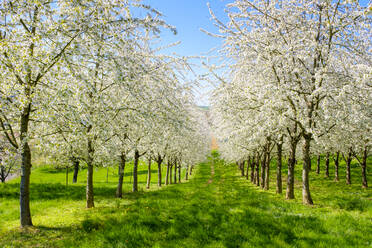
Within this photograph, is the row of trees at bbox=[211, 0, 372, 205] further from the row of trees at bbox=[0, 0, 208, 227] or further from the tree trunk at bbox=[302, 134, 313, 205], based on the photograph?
the row of trees at bbox=[0, 0, 208, 227]

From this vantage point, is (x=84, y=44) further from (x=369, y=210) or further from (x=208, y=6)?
(x=369, y=210)

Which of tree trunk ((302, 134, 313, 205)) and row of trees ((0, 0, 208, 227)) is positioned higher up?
row of trees ((0, 0, 208, 227))

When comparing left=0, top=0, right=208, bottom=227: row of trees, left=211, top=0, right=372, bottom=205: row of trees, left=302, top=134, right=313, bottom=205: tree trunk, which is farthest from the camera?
left=302, top=134, right=313, bottom=205: tree trunk

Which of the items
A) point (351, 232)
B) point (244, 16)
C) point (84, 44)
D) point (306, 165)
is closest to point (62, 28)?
point (84, 44)

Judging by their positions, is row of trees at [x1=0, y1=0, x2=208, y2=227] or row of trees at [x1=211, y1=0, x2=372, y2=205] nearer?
row of trees at [x1=0, y1=0, x2=208, y2=227]

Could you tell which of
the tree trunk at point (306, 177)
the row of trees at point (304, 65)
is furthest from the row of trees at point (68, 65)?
the tree trunk at point (306, 177)

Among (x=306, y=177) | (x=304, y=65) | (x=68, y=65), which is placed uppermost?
(x=304, y=65)

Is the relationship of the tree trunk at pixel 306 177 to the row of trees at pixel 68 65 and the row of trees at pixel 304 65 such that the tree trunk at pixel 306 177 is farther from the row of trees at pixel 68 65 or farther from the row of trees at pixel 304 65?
the row of trees at pixel 68 65

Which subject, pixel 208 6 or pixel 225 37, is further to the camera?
pixel 225 37

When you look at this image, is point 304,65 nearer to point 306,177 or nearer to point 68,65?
point 306,177

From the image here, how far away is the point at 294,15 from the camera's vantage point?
11.0 metres

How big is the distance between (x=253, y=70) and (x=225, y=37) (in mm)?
2696

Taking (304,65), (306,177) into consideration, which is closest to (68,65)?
(304,65)

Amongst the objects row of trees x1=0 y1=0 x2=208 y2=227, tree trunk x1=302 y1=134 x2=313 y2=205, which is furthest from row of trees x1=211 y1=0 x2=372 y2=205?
row of trees x1=0 y1=0 x2=208 y2=227
